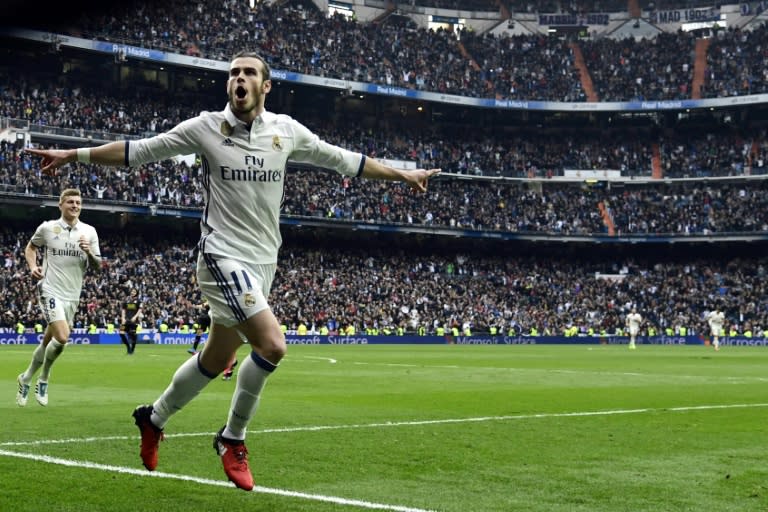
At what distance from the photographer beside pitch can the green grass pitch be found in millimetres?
545

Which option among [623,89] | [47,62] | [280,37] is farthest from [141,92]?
[623,89]

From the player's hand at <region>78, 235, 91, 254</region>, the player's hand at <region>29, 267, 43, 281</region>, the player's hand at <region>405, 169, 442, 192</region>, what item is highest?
the player's hand at <region>405, 169, 442, 192</region>

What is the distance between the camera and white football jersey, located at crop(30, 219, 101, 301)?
13.7 m

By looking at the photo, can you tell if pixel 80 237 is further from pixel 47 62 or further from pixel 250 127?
pixel 47 62

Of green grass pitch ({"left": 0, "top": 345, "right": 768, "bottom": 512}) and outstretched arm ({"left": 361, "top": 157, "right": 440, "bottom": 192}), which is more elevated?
outstretched arm ({"left": 361, "top": 157, "right": 440, "bottom": 192})

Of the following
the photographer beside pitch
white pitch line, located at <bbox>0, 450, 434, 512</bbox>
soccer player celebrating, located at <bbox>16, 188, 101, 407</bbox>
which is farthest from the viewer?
soccer player celebrating, located at <bbox>16, 188, 101, 407</bbox>

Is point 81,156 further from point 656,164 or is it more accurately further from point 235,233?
point 656,164

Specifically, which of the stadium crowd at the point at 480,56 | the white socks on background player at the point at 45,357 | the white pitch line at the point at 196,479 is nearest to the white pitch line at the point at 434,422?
the white pitch line at the point at 196,479

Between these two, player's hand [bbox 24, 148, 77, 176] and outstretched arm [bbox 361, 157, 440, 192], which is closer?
player's hand [bbox 24, 148, 77, 176]

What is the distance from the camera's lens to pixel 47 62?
6050 centimetres

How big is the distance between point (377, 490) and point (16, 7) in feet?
17.8

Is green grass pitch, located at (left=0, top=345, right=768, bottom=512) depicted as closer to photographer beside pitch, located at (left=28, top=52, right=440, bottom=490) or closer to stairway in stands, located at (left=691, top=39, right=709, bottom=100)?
photographer beside pitch, located at (left=28, top=52, right=440, bottom=490)

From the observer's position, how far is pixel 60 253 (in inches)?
539

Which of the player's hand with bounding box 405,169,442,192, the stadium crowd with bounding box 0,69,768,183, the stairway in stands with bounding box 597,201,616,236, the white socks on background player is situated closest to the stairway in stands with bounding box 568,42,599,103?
the stadium crowd with bounding box 0,69,768,183
